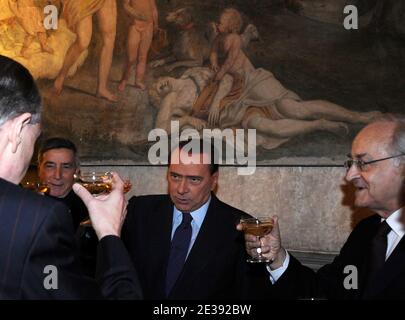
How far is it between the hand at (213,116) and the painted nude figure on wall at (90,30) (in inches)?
52.4

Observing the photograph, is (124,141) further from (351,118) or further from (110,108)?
(351,118)

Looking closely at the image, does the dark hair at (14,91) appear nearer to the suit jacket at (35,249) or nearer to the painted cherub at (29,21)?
the suit jacket at (35,249)

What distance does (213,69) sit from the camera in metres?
6.09

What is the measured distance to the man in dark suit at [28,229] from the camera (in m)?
1.54

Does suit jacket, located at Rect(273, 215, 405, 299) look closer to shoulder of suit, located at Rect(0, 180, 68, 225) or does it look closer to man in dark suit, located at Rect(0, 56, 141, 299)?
man in dark suit, located at Rect(0, 56, 141, 299)

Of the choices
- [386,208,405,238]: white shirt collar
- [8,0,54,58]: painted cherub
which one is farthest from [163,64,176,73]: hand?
[386,208,405,238]: white shirt collar

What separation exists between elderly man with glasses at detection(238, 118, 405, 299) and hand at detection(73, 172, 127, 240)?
1224 mm

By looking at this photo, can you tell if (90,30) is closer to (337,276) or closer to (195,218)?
(195,218)

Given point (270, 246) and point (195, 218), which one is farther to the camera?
point (195, 218)

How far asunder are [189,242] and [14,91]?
2336 mm

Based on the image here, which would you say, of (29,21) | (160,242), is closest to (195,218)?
(160,242)

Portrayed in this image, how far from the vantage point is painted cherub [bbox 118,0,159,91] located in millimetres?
6438

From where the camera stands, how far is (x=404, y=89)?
5137 mm

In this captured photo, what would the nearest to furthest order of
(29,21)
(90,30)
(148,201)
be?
1. (148,201)
2. (90,30)
3. (29,21)
